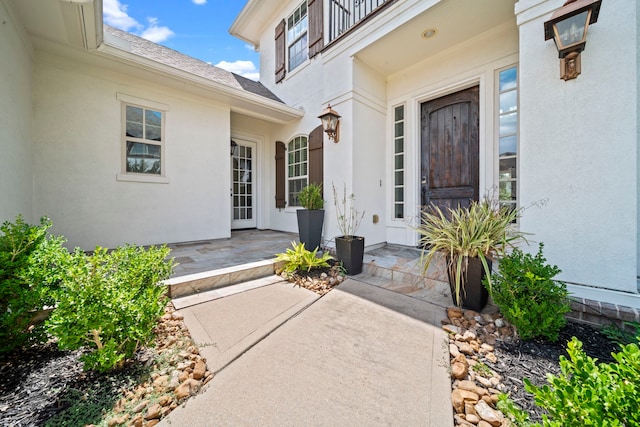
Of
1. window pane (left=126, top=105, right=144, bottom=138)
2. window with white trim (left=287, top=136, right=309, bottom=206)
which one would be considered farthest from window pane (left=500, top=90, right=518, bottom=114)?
window pane (left=126, top=105, right=144, bottom=138)

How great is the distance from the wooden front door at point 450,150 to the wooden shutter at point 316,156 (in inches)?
68.1

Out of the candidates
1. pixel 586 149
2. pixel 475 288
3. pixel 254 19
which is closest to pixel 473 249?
pixel 475 288

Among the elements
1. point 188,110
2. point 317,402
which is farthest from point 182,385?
point 188,110

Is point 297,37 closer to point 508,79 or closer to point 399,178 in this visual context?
point 399,178

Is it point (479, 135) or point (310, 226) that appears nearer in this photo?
point (479, 135)

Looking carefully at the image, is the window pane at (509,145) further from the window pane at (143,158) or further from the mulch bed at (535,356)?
the window pane at (143,158)

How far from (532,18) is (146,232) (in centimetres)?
539

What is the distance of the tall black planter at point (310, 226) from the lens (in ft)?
11.9

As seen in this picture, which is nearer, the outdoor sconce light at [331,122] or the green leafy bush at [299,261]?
the green leafy bush at [299,261]

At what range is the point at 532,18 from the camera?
2.21 metres

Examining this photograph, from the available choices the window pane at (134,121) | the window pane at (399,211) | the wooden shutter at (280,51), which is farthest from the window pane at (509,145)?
the window pane at (134,121)

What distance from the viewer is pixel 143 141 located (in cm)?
399

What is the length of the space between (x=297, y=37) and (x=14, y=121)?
496cm

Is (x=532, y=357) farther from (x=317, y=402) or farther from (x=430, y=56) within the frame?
(x=430, y=56)
